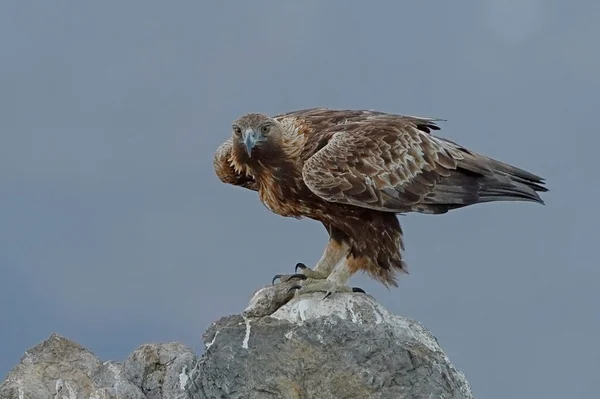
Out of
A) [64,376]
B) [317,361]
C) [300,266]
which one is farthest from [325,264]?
[64,376]

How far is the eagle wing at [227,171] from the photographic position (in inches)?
464

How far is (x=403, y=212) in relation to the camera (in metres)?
10.7

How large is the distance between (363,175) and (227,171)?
1.76 m

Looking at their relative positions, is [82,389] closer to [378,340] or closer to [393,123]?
[378,340]

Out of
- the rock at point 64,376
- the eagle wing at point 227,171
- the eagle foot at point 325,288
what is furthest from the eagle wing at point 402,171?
the rock at point 64,376

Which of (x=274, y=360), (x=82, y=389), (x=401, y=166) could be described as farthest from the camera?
(x=401, y=166)

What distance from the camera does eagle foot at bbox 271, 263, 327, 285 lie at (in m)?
10.5

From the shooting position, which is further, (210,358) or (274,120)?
(274,120)

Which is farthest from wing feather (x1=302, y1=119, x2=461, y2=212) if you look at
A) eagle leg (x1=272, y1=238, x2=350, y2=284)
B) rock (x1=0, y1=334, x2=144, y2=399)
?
rock (x1=0, y1=334, x2=144, y2=399)

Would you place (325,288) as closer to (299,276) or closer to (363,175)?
(299,276)

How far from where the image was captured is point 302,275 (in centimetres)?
1060

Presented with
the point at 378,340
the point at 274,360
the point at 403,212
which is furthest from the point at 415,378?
the point at 403,212

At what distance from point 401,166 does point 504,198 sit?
45.3 inches

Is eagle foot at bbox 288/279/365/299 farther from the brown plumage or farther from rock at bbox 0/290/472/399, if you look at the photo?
the brown plumage
